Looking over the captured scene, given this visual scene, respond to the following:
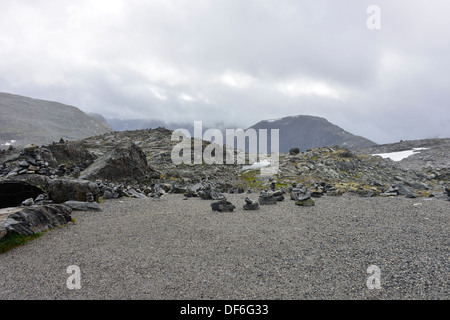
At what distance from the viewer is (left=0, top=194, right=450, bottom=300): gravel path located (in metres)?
7.57

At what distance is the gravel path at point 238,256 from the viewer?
7570 mm

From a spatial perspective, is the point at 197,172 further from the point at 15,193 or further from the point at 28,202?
the point at 28,202

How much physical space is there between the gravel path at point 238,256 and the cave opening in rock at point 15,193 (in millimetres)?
4611

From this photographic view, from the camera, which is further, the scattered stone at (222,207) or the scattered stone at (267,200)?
the scattered stone at (267,200)

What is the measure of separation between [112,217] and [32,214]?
3887 millimetres

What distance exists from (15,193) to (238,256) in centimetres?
1608

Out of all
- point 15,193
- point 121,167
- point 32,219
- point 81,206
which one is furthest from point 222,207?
point 121,167

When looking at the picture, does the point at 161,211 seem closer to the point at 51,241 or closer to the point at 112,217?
the point at 112,217

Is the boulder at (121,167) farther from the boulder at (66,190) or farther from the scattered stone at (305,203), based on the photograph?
the scattered stone at (305,203)

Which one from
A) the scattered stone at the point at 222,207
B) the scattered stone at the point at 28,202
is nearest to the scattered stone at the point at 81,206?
the scattered stone at the point at 28,202

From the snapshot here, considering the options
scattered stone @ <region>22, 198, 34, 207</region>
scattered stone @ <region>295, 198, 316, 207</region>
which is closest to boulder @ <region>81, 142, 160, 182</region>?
scattered stone @ <region>22, 198, 34, 207</region>

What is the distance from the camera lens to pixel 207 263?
929cm
